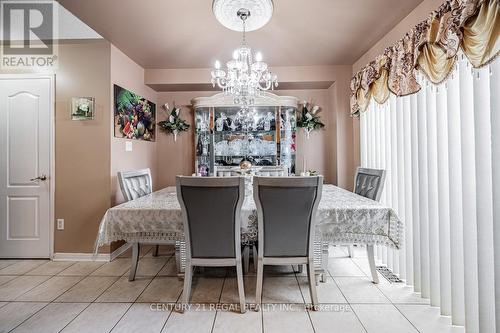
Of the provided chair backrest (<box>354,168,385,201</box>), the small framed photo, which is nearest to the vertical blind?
chair backrest (<box>354,168,385,201</box>)

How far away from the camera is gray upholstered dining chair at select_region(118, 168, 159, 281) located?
96.1 inches

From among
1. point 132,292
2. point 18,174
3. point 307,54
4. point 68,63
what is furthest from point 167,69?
point 132,292

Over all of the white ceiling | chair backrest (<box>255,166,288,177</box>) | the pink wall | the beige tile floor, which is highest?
the white ceiling

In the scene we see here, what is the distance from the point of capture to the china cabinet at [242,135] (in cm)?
410

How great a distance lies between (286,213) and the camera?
1.84 m

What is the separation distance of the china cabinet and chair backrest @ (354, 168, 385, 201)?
4.58 ft

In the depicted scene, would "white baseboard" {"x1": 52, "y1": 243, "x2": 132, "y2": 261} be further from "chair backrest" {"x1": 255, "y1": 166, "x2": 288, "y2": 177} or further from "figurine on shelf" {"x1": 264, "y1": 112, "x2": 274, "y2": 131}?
"figurine on shelf" {"x1": 264, "y1": 112, "x2": 274, "y2": 131}

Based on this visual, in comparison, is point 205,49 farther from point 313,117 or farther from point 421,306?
point 421,306

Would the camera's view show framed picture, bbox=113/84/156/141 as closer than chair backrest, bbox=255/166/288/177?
Yes

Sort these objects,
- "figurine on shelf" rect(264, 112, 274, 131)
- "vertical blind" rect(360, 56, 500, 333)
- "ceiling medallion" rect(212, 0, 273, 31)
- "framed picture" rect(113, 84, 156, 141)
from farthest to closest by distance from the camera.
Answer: "figurine on shelf" rect(264, 112, 274, 131), "framed picture" rect(113, 84, 156, 141), "ceiling medallion" rect(212, 0, 273, 31), "vertical blind" rect(360, 56, 500, 333)

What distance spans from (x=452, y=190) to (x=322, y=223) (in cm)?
89

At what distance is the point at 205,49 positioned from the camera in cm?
321

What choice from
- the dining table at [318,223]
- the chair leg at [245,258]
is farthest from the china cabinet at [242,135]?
the dining table at [318,223]

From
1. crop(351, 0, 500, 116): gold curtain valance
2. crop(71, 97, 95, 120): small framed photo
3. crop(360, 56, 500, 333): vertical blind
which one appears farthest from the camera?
crop(71, 97, 95, 120): small framed photo
